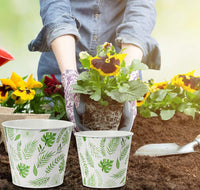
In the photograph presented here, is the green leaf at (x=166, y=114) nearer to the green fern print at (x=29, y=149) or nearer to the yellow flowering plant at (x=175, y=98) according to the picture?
the yellow flowering plant at (x=175, y=98)

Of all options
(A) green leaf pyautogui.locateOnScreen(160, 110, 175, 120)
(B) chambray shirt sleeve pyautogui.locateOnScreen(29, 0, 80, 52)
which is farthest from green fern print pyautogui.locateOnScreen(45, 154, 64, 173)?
(A) green leaf pyautogui.locateOnScreen(160, 110, 175, 120)

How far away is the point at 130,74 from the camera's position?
1.19 m

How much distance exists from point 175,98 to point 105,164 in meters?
0.98

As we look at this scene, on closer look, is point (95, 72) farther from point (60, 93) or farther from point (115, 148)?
point (115, 148)

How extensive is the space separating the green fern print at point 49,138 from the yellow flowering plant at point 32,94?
589mm

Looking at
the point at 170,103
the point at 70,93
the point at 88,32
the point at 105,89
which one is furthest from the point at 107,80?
the point at 88,32

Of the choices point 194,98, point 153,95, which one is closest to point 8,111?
point 153,95

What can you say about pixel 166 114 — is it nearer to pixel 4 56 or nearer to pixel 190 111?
pixel 190 111

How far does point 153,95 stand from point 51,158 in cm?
102

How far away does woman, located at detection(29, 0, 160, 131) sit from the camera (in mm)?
1276

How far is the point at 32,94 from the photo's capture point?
4.09 feet

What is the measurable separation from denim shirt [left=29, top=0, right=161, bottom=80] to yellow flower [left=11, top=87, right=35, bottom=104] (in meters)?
0.24

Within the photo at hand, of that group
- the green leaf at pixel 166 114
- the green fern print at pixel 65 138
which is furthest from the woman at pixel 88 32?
the green fern print at pixel 65 138

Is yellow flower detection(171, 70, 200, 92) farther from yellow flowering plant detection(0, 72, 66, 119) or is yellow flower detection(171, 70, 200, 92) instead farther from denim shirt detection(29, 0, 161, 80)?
yellow flowering plant detection(0, 72, 66, 119)
